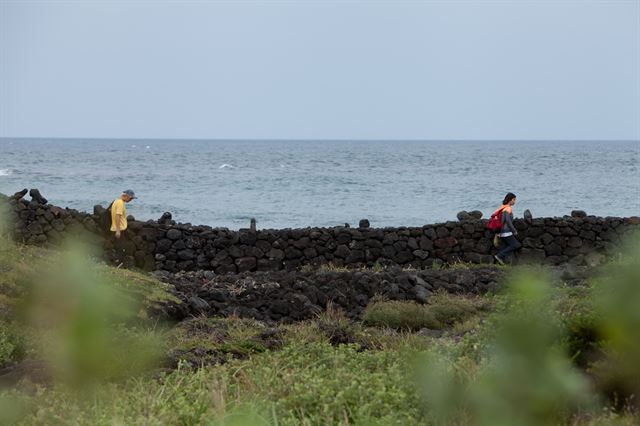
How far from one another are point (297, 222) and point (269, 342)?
36.1 metres

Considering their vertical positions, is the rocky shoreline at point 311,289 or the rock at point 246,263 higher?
the rocky shoreline at point 311,289

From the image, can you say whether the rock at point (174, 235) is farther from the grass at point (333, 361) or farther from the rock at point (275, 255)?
the grass at point (333, 361)

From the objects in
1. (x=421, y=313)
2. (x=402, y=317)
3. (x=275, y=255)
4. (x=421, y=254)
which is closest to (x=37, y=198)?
(x=275, y=255)

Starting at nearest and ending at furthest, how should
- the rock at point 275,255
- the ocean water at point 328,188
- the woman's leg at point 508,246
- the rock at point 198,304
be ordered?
the rock at point 198,304 < the rock at point 275,255 < the woman's leg at point 508,246 < the ocean water at point 328,188

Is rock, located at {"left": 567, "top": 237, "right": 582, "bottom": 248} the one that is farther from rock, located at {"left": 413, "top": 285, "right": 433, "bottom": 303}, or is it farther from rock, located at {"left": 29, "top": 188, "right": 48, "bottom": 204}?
rock, located at {"left": 29, "top": 188, "right": 48, "bottom": 204}

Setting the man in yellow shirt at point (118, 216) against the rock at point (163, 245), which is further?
the rock at point (163, 245)

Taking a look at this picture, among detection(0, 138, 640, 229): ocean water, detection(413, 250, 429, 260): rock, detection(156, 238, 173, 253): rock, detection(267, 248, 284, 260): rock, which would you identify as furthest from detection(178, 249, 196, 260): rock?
detection(0, 138, 640, 229): ocean water

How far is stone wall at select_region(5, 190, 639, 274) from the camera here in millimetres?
19828

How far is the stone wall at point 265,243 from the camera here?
19828 millimetres

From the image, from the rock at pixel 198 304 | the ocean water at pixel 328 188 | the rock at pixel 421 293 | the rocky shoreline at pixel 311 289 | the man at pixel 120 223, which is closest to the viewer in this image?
the rock at pixel 198 304

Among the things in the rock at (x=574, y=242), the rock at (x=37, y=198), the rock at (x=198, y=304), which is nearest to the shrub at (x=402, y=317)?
the rock at (x=198, y=304)

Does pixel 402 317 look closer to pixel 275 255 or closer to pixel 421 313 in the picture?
pixel 421 313

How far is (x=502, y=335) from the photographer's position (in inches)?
54.2

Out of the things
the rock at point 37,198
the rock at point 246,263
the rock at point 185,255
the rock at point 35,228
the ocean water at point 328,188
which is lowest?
the ocean water at point 328,188
